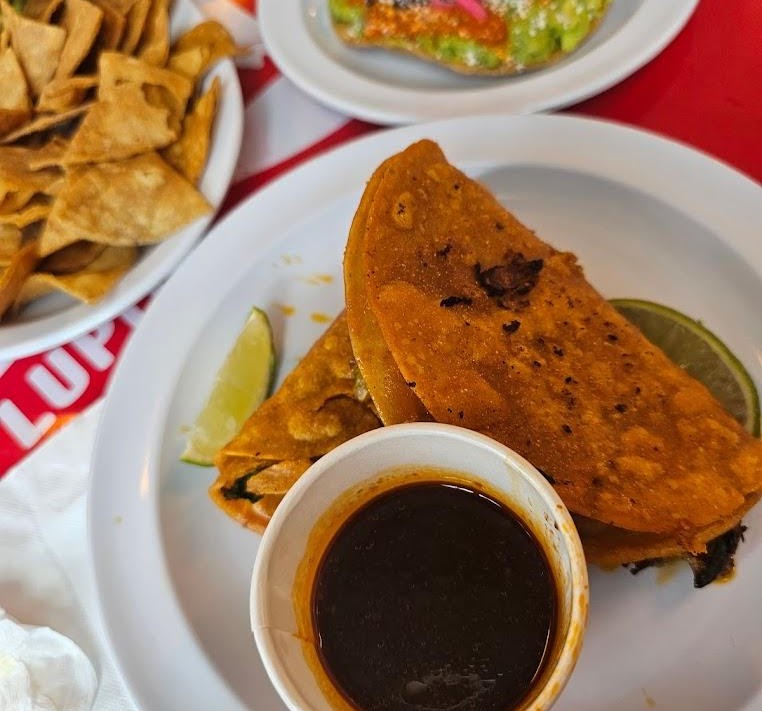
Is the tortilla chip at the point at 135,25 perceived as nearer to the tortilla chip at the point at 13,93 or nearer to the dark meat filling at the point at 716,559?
the tortilla chip at the point at 13,93

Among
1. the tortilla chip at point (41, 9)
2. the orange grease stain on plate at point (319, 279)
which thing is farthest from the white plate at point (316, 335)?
the tortilla chip at point (41, 9)

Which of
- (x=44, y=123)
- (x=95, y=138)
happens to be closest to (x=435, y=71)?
(x=95, y=138)

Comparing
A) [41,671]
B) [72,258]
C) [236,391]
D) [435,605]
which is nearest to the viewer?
[435,605]

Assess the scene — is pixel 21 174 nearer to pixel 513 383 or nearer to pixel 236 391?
pixel 236 391

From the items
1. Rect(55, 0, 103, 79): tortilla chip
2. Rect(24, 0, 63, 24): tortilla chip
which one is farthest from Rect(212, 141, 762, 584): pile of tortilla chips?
Rect(24, 0, 63, 24): tortilla chip

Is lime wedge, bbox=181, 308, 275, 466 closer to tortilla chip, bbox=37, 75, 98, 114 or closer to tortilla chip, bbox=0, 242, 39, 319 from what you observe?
tortilla chip, bbox=0, 242, 39, 319

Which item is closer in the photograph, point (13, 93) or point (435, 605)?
point (435, 605)
